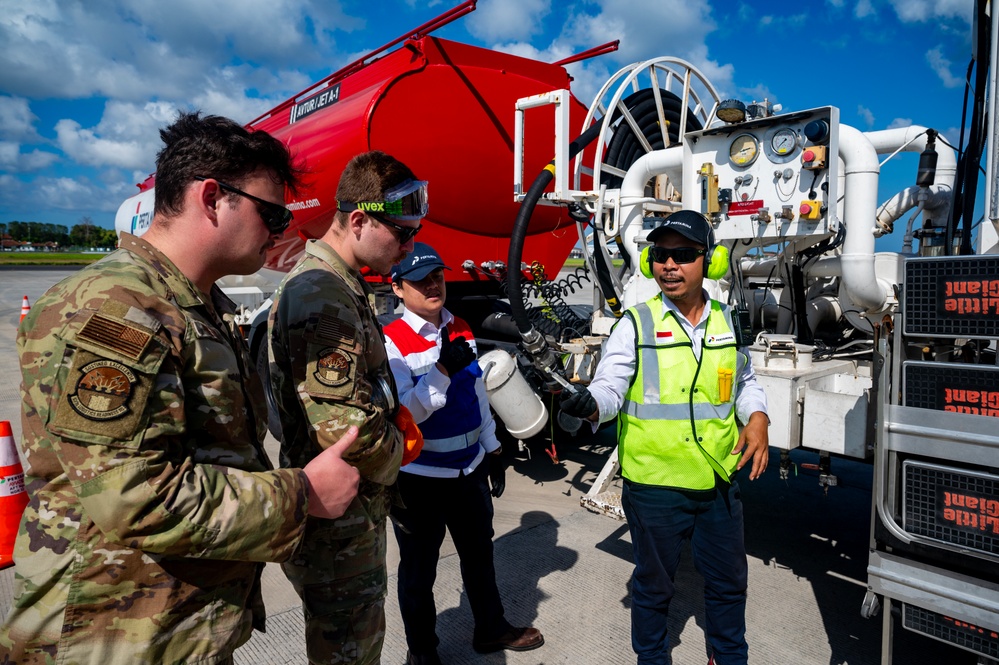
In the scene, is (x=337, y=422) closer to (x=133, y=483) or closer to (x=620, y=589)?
(x=133, y=483)

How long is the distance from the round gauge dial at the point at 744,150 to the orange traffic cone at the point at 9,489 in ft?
14.9

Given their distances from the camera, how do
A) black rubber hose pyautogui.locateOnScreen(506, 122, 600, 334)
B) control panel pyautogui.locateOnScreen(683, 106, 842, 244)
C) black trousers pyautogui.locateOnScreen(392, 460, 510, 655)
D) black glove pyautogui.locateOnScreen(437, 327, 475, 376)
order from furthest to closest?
black rubber hose pyautogui.locateOnScreen(506, 122, 600, 334)
control panel pyautogui.locateOnScreen(683, 106, 842, 244)
black trousers pyautogui.locateOnScreen(392, 460, 510, 655)
black glove pyautogui.locateOnScreen(437, 327, 475, 376)

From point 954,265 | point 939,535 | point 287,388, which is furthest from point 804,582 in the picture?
point 287,388

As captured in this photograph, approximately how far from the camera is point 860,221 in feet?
10.3

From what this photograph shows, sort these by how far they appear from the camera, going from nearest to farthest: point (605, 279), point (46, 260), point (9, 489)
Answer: point (9, 489) → point (605, 279) → point (46, 260)

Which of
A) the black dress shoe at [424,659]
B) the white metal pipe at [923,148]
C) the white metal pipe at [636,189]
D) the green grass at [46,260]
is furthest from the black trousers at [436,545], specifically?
the green grass at [46,260]

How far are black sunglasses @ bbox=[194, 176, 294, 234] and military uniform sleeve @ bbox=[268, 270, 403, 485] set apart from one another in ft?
0.69

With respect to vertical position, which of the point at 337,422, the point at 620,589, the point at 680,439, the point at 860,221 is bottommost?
the point at 620,589

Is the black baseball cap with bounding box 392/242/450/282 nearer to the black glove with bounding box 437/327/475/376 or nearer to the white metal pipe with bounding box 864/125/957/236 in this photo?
the black glove with bounding box 437/327/475/376

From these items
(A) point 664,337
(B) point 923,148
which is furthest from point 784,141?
(A) point 664,337

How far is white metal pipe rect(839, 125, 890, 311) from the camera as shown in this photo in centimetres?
313

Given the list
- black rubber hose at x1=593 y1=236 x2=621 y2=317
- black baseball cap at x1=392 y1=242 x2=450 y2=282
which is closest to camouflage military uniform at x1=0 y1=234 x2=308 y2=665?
black baseball cap at x1=392 y1=242 x2=450 y2=282

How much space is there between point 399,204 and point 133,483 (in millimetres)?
1027

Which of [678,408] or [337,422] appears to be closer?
[337,422]
